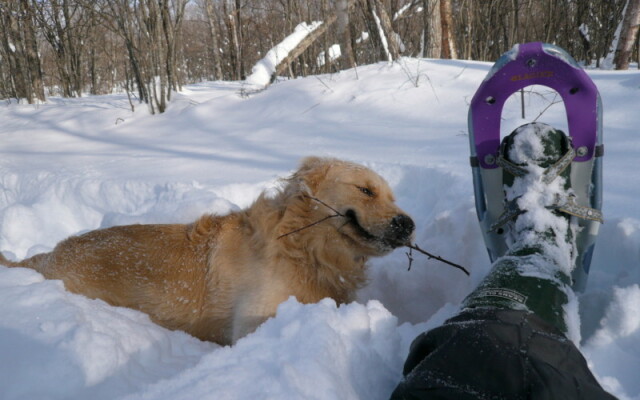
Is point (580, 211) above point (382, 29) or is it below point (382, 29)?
below

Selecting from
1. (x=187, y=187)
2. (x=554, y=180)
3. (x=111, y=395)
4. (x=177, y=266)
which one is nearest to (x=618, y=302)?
A: (x=554, y=180)

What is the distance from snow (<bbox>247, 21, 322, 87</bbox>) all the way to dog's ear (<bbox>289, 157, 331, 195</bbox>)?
6.55 meters

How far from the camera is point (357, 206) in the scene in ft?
6.35

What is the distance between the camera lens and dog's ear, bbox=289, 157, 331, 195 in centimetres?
204

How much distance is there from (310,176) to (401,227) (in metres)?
0.53

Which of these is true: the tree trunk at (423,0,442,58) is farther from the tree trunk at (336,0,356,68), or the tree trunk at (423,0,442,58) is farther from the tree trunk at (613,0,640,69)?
the tree trunk at (613,0,640,69)

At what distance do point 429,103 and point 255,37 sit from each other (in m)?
18.1

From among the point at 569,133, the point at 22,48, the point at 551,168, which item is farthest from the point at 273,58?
the point at 551,168

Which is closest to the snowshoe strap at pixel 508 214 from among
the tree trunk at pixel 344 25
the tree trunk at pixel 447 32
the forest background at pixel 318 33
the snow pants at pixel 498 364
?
the snow pants at pixel 498 364

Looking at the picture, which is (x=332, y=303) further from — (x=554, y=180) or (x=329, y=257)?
(x=554, y=180)

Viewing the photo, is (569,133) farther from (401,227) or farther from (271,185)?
(271,185)

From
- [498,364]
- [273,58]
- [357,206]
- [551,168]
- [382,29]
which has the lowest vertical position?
[498,364]

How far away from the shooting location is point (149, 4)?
6.82 metres

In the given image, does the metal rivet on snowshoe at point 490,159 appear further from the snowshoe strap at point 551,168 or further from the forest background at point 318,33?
the forest background at point 318,33
